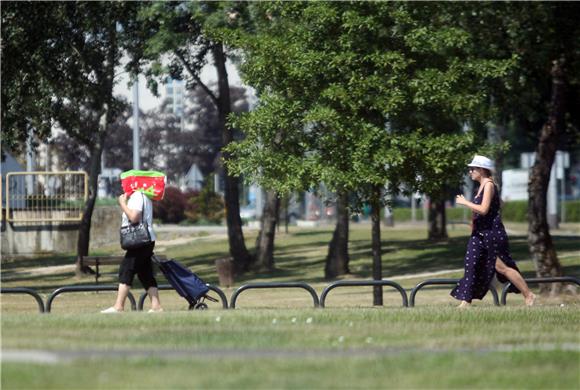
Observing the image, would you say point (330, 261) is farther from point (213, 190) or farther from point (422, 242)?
point (213, 190)

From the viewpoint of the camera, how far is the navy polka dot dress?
15555 mm

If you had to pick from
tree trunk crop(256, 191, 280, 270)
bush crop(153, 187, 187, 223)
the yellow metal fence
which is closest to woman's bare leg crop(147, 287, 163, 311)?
tree trunk crop(256, 191, 280, 270)

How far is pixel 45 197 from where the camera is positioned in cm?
4675

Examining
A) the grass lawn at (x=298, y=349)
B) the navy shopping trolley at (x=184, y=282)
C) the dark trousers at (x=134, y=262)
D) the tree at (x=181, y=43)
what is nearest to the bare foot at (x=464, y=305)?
the grass lawn at (x=298, y=349)

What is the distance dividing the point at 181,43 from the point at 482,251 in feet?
62.5

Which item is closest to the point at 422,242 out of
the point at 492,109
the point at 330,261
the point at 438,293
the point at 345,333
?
the point at 330,261

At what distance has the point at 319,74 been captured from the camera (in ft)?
79.7

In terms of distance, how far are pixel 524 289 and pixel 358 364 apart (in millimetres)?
7058

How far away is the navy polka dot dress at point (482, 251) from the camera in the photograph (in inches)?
612

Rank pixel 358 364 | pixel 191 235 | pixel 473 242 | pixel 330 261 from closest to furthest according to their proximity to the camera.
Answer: pixel 358 364 < pixel 473 242 < pixel 330 261 < pixel 191 235

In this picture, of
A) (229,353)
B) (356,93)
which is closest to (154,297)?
(229,353)

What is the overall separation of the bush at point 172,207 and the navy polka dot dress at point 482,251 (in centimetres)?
4973

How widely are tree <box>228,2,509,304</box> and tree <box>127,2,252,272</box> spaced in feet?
20.3

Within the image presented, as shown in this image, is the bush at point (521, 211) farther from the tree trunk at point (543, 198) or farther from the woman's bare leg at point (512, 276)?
the woman's bare leg at point (512, 276)
